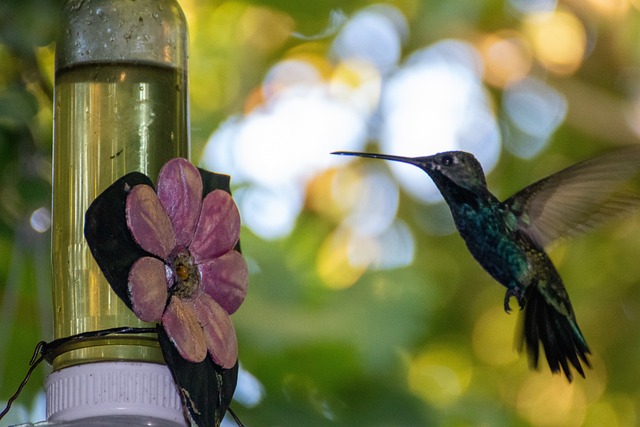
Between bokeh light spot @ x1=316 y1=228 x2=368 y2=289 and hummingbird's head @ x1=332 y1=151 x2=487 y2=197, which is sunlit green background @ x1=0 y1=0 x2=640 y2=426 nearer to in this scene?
bokeh light spot @ x1=316 y1=228 x2=368 y2=289

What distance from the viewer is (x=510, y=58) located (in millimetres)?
5676

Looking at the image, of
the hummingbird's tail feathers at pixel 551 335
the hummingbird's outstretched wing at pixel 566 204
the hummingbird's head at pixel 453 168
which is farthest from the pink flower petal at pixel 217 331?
the hummingbird's outstretched wing at pixel 566 204

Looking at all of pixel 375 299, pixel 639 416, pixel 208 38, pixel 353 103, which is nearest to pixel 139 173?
pixel 375 299

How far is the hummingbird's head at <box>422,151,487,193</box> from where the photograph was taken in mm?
2512

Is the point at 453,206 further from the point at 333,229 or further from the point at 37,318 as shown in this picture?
the point at 333,229

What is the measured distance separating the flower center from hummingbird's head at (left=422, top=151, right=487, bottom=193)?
528 mm

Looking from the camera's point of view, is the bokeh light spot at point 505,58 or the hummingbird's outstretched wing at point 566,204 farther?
the bokeh light spot at point 505,58

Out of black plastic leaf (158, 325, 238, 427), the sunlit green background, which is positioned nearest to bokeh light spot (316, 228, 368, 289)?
the sunlit green background

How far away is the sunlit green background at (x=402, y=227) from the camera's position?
4.17 metres

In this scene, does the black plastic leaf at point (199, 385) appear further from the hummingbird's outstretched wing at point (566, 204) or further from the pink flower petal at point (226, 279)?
the hummingbird's outstretched wing at point (566, 204)

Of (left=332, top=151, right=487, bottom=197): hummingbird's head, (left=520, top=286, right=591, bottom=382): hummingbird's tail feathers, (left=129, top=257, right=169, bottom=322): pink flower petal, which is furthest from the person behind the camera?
(left=520, top=286, right=591, bottom=382): hummingbird's tail feathers

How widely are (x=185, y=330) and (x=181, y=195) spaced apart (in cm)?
24

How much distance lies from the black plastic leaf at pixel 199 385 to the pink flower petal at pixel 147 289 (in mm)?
48

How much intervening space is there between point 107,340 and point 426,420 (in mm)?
2043
